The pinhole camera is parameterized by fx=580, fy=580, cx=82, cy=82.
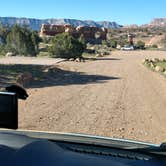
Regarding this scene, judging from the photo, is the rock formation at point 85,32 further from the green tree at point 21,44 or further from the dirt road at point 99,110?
the dirt road at point 99,110

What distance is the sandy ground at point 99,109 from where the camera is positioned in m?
13.2

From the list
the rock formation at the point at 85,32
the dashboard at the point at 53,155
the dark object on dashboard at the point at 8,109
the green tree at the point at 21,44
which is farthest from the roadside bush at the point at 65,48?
the rock formation at the point at 85,32

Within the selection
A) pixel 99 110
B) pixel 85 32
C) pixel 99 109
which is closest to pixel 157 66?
pixel 99 109

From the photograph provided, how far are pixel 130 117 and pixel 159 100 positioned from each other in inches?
192

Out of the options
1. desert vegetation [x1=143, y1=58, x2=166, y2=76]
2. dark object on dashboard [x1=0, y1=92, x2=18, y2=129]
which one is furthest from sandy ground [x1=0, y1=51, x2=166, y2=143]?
desert vegetation [x1=143, y1=58, x2=166, y2=76]

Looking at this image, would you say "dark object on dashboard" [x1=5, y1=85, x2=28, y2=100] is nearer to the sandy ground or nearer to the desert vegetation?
the sandy ground

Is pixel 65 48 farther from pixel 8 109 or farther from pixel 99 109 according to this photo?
pixel 8 109

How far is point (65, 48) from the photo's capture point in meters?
55.9

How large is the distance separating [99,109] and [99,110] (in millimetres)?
235

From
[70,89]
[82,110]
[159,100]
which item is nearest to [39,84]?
[70,89]

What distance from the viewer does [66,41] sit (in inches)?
2206

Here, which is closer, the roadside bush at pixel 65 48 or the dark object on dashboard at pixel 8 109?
the dark object on dashboard at pixel 8 109

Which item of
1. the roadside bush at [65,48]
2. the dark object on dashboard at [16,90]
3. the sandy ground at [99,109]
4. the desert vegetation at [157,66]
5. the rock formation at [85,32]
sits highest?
the rock formation at [85,32]

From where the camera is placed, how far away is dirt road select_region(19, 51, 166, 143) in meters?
13.3
